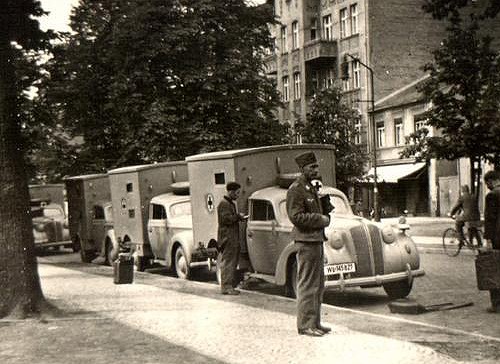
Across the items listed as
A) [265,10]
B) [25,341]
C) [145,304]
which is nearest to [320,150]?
[145,304]

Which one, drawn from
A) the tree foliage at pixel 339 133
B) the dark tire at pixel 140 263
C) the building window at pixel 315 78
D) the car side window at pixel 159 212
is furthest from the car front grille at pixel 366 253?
the building window at pixel 315 78

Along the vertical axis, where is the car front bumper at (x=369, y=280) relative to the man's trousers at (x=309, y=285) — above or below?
below

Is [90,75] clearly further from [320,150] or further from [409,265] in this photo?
[409,265]

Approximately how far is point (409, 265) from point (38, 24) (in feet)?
21.9

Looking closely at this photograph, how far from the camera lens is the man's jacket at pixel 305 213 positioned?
8.73 meters

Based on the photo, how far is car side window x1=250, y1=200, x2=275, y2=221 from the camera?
44.4 feet

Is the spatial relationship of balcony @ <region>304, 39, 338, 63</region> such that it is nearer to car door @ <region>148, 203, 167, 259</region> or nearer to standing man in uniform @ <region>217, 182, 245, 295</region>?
car door @ <region>148, 203, 167, 259</region>

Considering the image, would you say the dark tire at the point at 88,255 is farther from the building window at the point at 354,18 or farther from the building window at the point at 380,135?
the building window at the point at 354,18

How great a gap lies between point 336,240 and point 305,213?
132 inches

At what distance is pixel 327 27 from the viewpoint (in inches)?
2164

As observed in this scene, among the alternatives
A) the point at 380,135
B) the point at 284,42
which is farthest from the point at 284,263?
the point at 284,42

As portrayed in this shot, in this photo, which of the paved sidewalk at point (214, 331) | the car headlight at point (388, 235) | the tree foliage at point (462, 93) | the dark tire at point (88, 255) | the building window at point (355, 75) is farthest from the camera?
the building window at point (355, 75)

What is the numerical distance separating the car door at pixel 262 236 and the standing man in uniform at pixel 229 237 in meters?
0.44

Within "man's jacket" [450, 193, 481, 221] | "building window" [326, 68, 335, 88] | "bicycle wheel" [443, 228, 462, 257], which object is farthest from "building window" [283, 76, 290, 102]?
"man's jacket" [450, 193, 481, 221]
